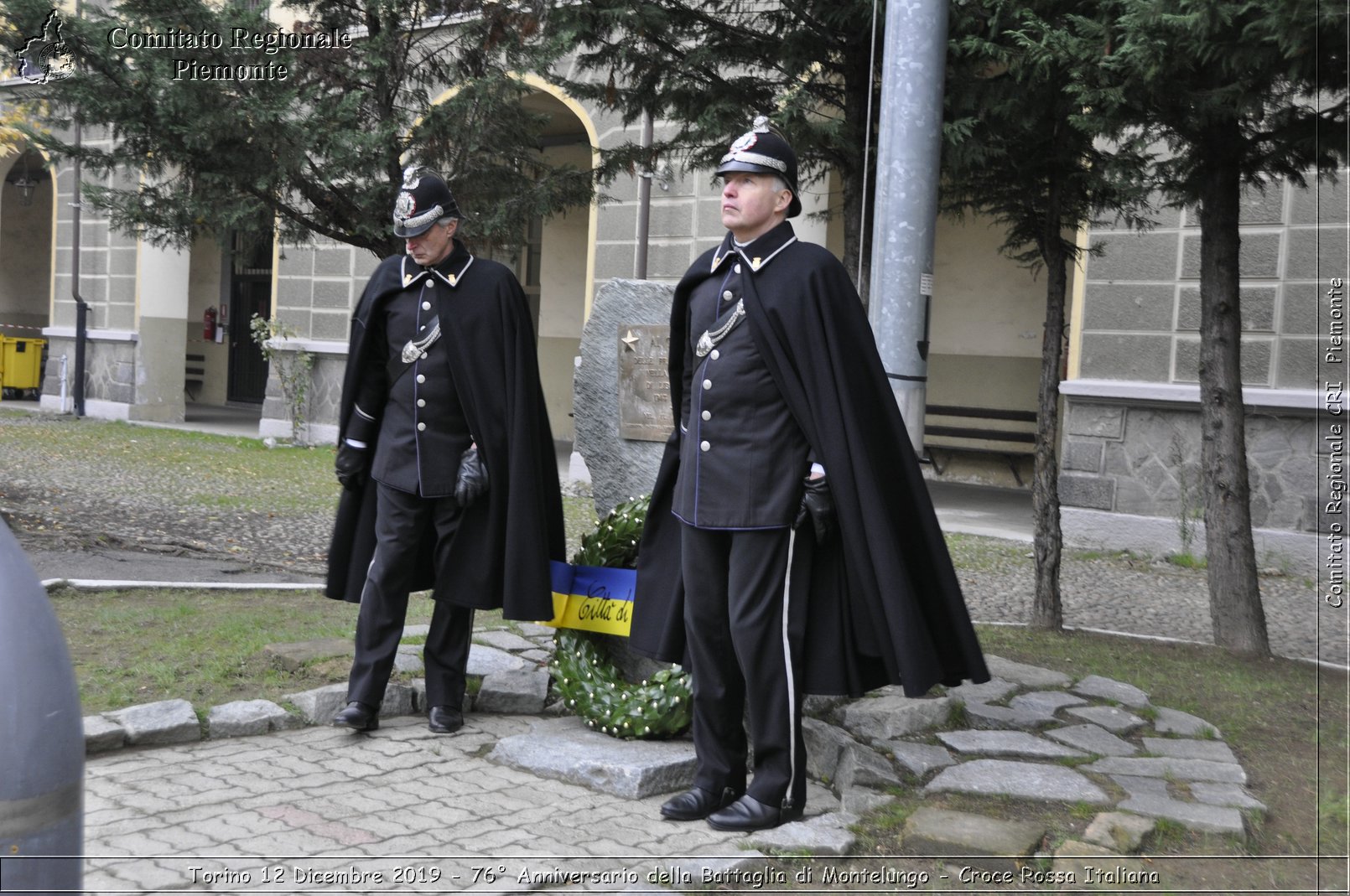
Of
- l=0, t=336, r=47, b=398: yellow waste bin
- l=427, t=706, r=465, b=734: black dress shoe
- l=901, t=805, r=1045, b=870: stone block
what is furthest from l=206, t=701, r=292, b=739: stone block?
l=0, t=336, r=47, b=398: yellow waste bin

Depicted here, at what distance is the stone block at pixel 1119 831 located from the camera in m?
3.43

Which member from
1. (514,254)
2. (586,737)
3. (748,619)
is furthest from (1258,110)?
(514,254)

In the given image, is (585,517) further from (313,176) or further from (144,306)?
(144,306)

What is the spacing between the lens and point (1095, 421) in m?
10.4

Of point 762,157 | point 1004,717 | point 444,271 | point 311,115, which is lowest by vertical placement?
point 1004,717

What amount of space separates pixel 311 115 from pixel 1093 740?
505 centimetres

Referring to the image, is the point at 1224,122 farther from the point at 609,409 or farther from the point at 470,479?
the point at 470,479

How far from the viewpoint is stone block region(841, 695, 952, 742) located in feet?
14.5

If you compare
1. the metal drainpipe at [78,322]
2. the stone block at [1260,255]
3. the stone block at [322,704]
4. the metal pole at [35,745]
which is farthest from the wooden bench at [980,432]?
the metal pole at [35,745]

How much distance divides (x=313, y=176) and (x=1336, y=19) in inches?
201

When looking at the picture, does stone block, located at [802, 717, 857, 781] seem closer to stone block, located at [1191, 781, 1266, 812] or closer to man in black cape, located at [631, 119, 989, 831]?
man in black cape, located at [631, 119, 989, 831]

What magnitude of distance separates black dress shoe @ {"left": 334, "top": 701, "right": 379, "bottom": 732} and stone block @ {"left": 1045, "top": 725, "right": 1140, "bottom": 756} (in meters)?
2.37

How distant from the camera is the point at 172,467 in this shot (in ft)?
42.9

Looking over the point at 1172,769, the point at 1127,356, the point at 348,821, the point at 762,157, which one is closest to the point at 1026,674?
the point at 1172,769
